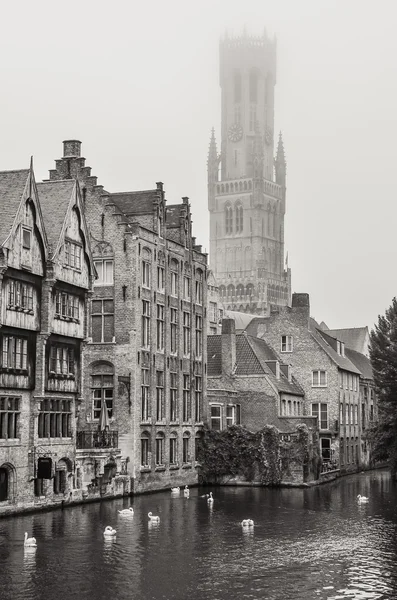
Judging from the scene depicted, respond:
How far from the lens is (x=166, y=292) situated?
6744 cm

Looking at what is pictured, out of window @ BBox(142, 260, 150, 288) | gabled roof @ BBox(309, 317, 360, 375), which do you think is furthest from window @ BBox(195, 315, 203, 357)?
gabled roof @ BBox(309, 317, 360, 375)

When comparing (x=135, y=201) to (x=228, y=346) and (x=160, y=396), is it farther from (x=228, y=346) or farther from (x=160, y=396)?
(x=228, y=346)

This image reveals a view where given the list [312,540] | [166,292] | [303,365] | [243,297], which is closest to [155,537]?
[312,540]

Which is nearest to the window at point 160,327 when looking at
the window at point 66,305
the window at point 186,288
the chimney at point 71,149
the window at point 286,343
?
the window at point 186,288

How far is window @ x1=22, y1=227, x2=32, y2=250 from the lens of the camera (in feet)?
160

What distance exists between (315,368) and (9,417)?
130 ft

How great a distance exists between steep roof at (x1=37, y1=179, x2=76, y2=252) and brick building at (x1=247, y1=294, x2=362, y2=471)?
33.4 meters

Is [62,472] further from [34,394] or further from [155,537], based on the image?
[155,537]

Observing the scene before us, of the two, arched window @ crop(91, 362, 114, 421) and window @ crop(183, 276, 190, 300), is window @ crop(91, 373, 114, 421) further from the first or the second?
window @ crop(183, 276, 190, 300)

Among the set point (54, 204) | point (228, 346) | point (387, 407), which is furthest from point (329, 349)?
point (54, 204)

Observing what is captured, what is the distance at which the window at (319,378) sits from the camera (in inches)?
3260

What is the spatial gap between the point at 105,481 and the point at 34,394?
10.1 m

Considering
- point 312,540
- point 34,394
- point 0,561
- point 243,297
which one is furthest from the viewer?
point 243,297

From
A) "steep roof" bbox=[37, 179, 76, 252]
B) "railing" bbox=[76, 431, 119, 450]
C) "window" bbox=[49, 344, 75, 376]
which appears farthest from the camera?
"railing" bbox=[76, 431, 119, 450]
